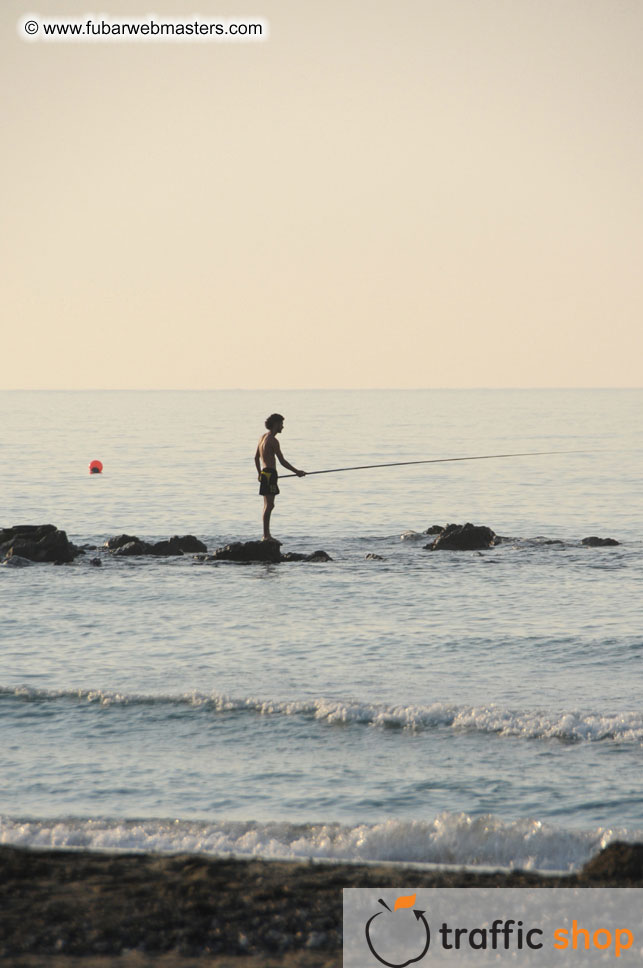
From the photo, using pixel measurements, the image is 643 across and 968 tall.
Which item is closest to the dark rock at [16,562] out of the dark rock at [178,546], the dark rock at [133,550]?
the dark rock at [133,550]

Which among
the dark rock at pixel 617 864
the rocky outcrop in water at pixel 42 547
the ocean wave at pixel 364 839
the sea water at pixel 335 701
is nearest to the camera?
the dark rock at pixel 617 864

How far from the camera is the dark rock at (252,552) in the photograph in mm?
20609

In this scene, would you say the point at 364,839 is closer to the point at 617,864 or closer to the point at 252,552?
the point at 617,864

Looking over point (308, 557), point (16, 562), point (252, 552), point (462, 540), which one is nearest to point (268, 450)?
point (252, 552)

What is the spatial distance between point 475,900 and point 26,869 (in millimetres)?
2813

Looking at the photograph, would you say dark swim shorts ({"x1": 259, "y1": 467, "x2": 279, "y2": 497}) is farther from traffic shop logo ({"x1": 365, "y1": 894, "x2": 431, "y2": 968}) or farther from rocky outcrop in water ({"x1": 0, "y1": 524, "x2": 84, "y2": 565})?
traffic shop logo ({"x1": 365, "y1": 894, "x2": 431, "y2": 968})

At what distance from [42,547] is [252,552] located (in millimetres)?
4146

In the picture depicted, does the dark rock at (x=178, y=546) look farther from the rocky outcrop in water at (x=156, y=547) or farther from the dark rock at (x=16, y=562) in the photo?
the dark rock at (x=16, y=562)

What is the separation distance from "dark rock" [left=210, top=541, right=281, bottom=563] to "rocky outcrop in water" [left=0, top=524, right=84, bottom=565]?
9.44ft

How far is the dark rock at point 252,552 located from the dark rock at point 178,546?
119 cm

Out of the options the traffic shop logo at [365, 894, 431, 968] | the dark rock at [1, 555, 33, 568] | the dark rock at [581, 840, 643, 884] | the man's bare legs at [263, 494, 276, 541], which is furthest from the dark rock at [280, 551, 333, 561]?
the traffic shop logo at [365, 894, 431, 968]

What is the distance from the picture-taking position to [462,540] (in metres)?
22.3

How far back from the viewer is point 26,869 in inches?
262

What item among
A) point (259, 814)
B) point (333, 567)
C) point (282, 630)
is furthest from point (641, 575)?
point (259, 814)
